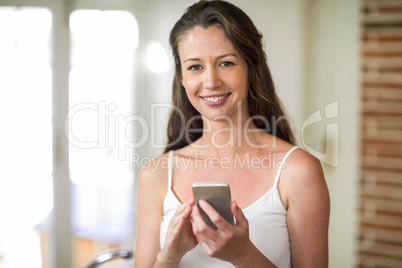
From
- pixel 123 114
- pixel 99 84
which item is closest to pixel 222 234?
pixel 123 114

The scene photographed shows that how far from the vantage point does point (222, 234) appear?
0.49 meters

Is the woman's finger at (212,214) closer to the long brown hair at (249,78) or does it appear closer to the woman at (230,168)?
the woman at (230,168)

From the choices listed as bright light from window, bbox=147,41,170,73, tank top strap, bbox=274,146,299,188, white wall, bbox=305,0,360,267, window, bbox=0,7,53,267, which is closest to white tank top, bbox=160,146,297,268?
tank top strap, bbox=274,146,299,188

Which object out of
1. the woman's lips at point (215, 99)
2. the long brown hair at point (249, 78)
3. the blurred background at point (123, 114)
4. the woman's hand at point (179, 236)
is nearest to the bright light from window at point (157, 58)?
the blurred background at point (123, 114)

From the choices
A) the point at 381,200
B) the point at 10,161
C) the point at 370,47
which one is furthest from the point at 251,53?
the point at 10,161

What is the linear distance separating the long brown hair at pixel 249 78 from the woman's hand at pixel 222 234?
0.19 metres

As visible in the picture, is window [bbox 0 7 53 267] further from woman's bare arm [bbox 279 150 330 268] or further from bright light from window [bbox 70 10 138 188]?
woman's bare arm [bbox 279 150 330 268]

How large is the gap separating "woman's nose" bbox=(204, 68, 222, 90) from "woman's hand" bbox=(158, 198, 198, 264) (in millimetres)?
149

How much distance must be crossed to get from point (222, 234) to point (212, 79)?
0.63ft

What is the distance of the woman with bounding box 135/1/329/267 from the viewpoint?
535mm

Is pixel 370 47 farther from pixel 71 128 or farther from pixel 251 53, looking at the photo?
pixel 71 128

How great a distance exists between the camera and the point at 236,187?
631 mm

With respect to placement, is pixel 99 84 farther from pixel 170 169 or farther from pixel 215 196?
pixel 215 196

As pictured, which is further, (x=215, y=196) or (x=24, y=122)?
(x=24, y=122)
